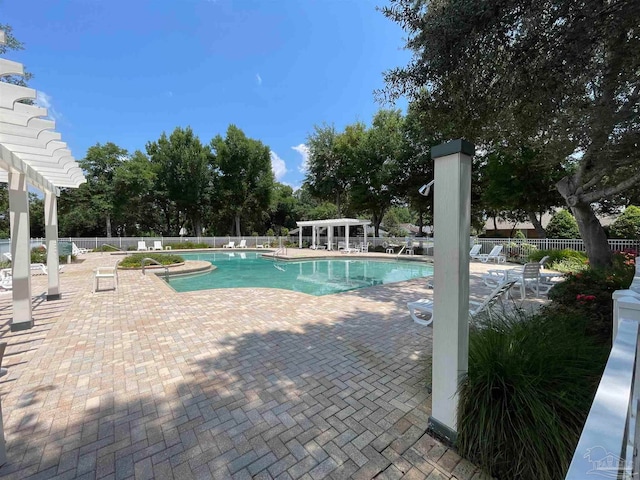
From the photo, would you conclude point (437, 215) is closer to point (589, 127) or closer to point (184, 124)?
point (589, 127)

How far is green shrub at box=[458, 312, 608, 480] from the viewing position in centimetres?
173

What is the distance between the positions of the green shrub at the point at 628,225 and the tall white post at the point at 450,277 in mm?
16672

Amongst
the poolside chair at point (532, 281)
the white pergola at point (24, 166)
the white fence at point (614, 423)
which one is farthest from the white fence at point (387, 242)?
the white fence at point (614, 423)

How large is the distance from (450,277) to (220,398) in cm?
238

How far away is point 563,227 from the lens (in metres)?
15.3

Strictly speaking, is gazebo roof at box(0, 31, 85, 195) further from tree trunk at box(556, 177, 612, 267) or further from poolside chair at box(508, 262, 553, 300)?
poolside chair at box(508, 262, 553, 300)

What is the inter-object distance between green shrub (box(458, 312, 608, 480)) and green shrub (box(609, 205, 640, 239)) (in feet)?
51.7

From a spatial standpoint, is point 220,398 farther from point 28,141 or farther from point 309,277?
point 309,277

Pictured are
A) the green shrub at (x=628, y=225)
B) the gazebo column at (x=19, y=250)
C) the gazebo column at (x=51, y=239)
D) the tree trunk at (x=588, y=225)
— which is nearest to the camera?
the gazebo column at (x=19, y=250)

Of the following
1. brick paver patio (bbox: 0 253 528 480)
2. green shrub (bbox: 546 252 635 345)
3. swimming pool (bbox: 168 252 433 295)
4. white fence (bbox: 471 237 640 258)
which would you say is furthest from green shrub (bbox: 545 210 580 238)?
brick paver patio (bbox: 0 253 528 480)

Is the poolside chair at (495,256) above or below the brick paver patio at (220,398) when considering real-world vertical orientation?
above

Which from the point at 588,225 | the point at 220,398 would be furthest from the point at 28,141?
the point at 588,225

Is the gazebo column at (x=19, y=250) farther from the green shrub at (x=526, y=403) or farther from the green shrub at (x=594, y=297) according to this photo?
the green shrub at (x=594, y=297)

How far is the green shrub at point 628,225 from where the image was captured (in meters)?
12.8
